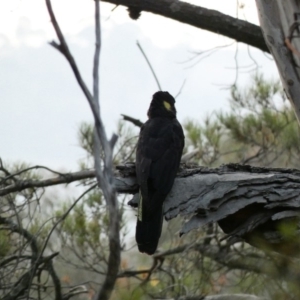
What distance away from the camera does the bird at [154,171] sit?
2.71 m

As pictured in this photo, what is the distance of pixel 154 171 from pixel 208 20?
1.79 metres

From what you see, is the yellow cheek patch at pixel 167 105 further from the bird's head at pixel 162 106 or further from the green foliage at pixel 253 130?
the green foliage at pixel 253 130

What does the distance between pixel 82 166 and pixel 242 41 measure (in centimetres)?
127

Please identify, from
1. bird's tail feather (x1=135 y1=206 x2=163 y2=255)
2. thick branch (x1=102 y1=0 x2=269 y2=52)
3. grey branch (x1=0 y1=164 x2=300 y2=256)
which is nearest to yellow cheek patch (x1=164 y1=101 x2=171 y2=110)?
grey branch (x1=0 y1=164 x2=300 y2=256)

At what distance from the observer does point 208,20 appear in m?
4.36

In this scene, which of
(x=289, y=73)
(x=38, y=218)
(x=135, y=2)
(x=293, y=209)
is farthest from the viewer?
(x=38, y=218)

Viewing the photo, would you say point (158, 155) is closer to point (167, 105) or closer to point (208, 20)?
point (167, 105)

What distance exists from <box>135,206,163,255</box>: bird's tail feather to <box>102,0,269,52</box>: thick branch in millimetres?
1882

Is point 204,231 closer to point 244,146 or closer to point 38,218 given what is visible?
point 244,146

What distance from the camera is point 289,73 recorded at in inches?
133

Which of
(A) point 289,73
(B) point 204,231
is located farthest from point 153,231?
(B) point 204,231

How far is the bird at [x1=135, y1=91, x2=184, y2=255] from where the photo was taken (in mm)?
2709

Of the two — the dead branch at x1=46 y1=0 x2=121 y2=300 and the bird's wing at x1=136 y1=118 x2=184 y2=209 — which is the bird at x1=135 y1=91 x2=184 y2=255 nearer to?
the bird's wing at x1=136 y1=118 x2=184 y2=209

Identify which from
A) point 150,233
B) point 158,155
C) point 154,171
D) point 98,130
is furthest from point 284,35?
point 98,130
